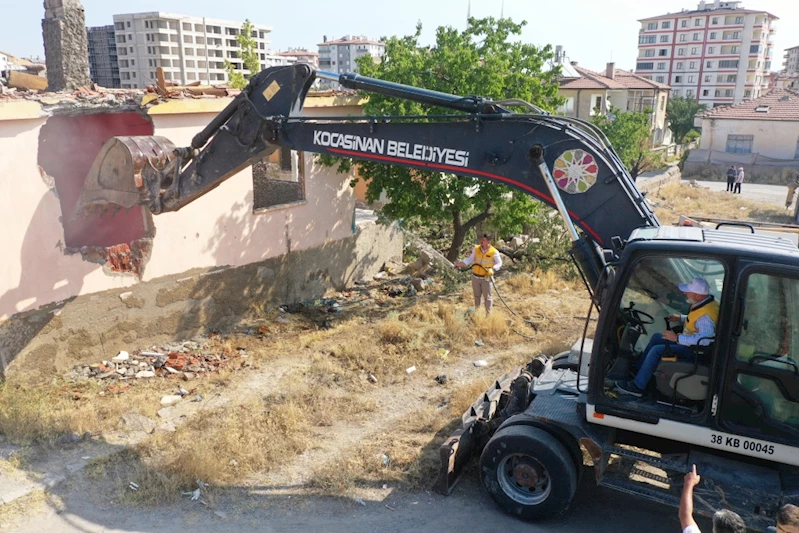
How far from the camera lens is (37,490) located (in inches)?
242

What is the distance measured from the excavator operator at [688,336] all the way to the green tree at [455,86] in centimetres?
700

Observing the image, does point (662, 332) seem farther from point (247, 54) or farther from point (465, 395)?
point (247, 54)

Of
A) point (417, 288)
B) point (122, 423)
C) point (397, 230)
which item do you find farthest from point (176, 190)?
point (397, 230)

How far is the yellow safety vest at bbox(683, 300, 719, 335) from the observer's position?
485 centimetres

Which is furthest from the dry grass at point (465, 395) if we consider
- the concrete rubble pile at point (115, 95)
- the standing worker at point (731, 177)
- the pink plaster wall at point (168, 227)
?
the standing worker at point (731, 177)

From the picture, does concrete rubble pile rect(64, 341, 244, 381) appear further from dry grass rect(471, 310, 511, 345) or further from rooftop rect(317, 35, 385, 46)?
rooftop rect(317, 35, 385, 46)

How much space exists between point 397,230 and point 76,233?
7050mm

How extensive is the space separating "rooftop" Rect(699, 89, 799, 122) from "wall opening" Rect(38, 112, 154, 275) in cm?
4023

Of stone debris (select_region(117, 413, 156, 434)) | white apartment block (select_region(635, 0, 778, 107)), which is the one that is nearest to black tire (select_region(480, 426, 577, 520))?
stone debris (select_region(117, 413, 156, 434))

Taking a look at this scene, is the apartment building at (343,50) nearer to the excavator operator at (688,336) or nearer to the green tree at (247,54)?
the green tree at (247,54)

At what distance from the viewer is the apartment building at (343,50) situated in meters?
122

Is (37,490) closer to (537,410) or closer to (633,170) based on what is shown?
(537,410)

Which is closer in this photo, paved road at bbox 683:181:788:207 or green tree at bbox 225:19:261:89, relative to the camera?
green tree at bbox 225:19:261:89

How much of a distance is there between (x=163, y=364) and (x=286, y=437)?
3.14m
